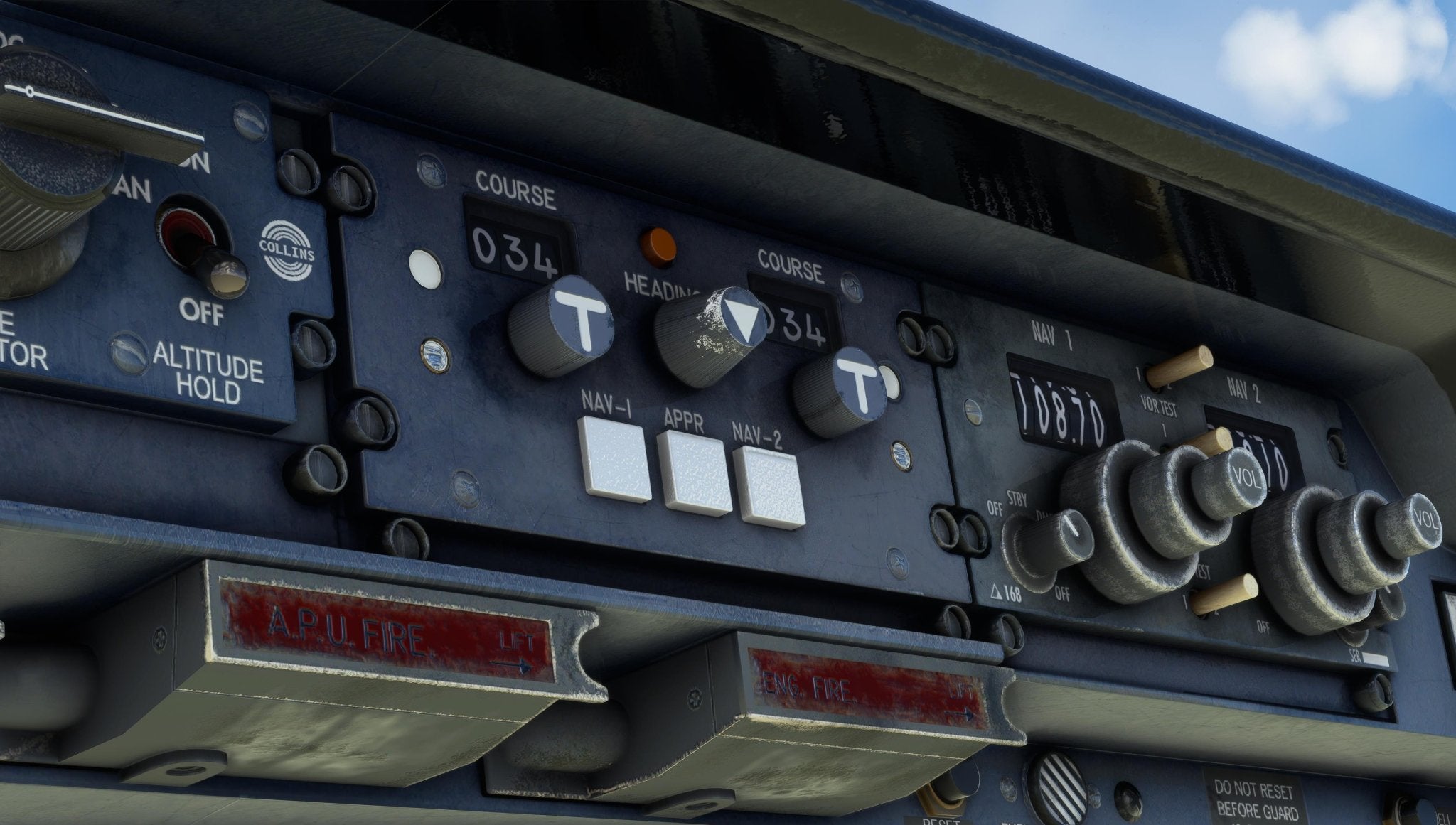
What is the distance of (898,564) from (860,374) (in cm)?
30

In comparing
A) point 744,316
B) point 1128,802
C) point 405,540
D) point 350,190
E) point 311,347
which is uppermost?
point 350,190

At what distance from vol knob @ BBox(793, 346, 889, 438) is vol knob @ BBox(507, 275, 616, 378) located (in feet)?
1.43

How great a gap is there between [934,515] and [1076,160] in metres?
0.61

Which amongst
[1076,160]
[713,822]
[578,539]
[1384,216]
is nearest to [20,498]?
[578,539]

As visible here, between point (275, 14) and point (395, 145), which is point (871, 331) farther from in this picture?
point (275, 14)

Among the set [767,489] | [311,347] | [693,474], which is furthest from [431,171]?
[767,489]

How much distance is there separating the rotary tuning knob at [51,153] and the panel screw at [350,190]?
0.37 metres

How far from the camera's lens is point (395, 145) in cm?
248

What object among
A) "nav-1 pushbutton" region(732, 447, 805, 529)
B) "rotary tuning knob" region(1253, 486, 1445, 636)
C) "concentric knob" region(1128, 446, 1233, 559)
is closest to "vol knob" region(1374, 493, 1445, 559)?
"rotary tuning knob" region(1253, 486, 1445, 636)

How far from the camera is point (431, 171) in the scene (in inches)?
98.4

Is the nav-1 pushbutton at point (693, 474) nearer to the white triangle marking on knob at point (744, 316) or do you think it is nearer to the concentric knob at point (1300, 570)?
the white triangle marking on knob at point (744, 316)

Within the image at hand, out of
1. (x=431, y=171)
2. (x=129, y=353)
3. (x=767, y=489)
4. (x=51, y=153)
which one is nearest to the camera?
(x=51, y=153)

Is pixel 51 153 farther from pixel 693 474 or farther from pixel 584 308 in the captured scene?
pixel 693 474

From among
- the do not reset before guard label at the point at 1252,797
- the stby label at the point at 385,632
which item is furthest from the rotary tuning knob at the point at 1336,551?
the stby label at the point at 385,632
